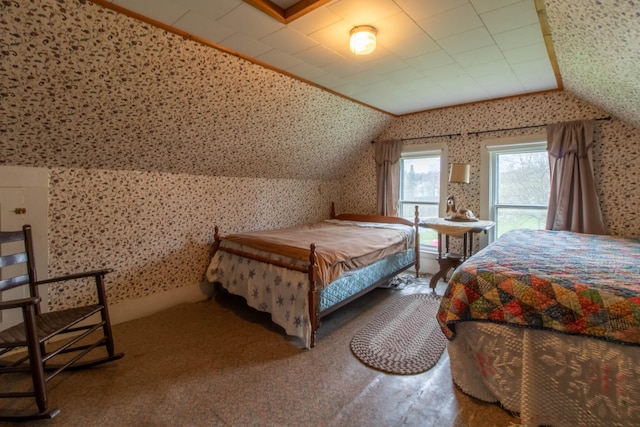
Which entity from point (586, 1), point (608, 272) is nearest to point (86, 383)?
point (608, 272)

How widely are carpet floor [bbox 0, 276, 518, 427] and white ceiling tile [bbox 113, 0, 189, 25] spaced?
7.47ft

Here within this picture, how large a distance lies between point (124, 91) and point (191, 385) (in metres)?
2.07

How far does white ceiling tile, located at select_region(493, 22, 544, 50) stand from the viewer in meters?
2.08

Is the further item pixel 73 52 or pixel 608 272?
pixel 73 52

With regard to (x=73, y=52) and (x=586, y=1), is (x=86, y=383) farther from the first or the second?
(x=586, y=1)

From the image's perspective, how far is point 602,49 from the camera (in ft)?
6.11

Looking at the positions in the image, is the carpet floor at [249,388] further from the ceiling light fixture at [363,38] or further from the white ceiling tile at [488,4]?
the white ceiling tile at [488,4]

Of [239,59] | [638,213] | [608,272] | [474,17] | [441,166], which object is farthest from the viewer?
[441,166]

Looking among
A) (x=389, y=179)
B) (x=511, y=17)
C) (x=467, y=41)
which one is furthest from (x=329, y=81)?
(x=389, y=179)

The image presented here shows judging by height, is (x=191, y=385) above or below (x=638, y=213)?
below

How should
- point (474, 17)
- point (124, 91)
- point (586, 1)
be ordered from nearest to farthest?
point (586, 1), point (474, 17), point (124, 91)

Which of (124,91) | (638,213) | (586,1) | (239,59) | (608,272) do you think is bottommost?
(608,272)

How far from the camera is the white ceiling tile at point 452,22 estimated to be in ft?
6.13

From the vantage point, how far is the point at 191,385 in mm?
1875
